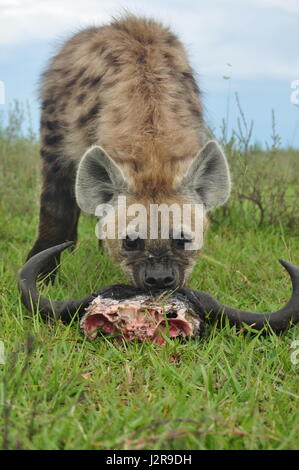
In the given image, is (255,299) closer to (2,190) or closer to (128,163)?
(128,163)

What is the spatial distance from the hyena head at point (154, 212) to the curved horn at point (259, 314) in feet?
0.57

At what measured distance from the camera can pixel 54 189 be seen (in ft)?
14.4

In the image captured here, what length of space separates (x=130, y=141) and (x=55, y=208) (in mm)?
1225

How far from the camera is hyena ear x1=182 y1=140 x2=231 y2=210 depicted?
3.40 metres

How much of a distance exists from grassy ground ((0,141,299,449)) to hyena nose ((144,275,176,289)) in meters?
0.33

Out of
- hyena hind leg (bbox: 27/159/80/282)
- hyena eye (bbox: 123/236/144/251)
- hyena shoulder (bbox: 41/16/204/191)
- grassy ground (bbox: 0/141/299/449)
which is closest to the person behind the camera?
grassy ground (bbox: 0/141/299/449)

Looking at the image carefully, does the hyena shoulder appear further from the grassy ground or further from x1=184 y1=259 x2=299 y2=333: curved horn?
the grassy ground

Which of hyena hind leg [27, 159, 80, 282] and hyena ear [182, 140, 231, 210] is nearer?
hyena ear [182, 140, 231, 210]

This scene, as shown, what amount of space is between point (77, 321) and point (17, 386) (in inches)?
36.7

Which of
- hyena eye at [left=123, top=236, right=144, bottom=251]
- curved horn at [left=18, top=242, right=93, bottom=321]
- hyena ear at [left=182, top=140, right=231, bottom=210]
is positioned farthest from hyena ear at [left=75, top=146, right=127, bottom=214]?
curved horn at [left=18, top=242, right=93, bottom=321]

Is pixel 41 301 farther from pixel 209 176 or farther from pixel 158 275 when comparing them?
pixel 209 176

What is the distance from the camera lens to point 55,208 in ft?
14.6
